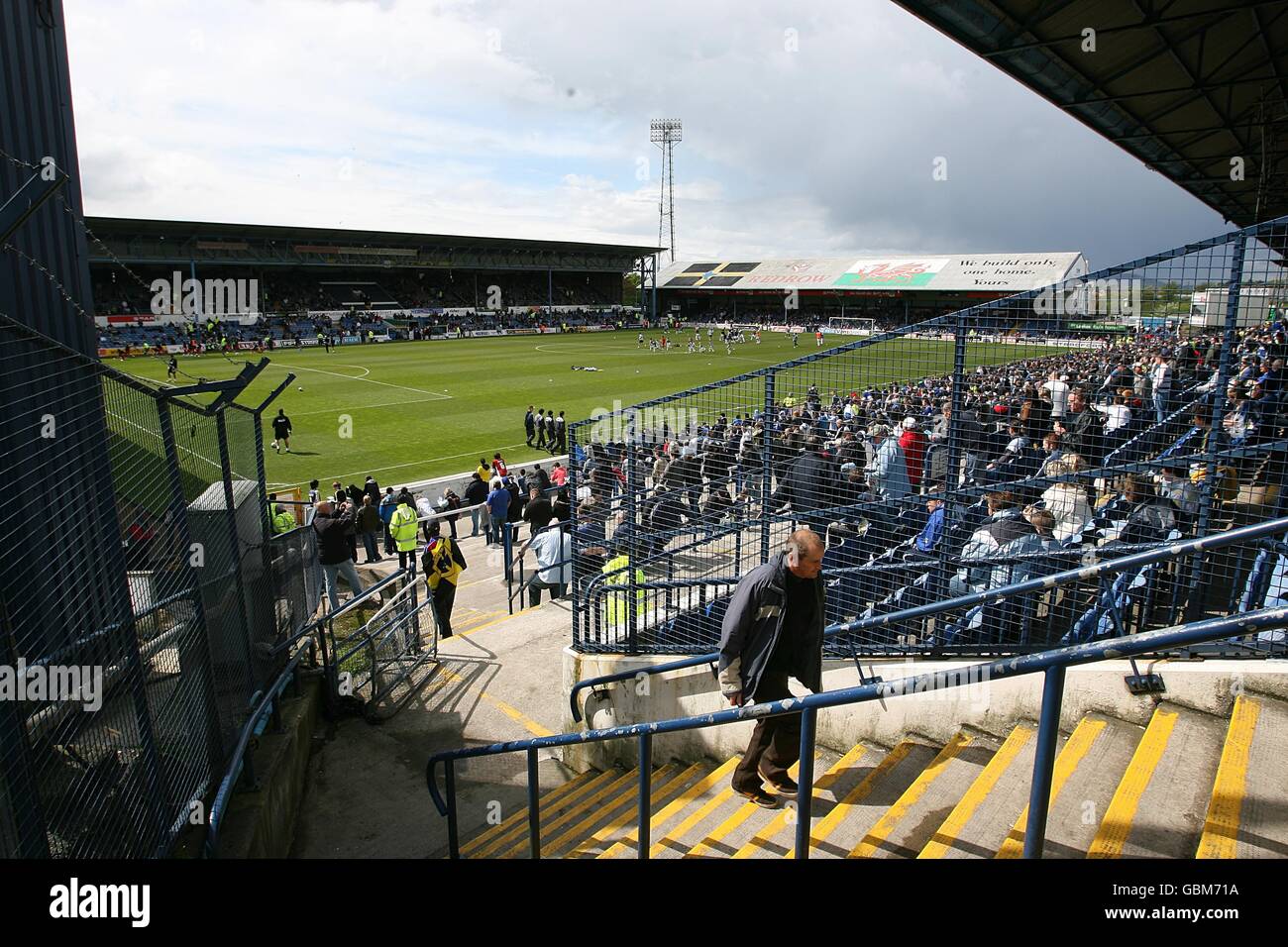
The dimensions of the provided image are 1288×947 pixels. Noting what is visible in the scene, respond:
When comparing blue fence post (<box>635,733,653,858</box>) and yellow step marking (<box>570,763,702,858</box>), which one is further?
yellow step marking (<box>570,763,702,858</box>)

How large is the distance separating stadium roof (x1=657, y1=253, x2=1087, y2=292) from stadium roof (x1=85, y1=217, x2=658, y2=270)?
327 inches

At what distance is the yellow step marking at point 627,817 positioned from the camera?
4.77m

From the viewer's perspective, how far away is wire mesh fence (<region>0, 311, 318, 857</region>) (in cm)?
300

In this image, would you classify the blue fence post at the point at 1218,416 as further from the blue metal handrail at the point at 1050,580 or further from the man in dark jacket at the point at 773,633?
the man in dark jacket at the point at 773,633

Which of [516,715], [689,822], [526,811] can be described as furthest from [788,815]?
[516,715]

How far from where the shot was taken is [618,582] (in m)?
7.23

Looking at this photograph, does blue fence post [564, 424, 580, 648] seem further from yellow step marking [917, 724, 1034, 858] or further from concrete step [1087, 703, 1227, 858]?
concrete step [1087, 703, 1227, 858]

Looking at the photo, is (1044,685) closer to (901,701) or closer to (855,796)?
(855,796)

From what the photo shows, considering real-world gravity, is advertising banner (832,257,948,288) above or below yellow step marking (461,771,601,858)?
above

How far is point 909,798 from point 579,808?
2686 millimetres

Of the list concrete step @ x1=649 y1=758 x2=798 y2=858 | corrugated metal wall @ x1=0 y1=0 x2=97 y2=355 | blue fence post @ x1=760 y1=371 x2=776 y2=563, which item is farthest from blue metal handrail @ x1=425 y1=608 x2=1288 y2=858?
corrugated metal wall @ x1=0 y1=0 x2=97 y2=355
